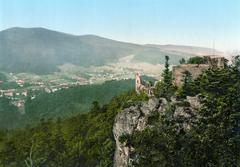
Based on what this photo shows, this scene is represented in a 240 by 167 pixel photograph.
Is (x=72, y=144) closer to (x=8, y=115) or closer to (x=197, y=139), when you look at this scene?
(x=197, y=139)

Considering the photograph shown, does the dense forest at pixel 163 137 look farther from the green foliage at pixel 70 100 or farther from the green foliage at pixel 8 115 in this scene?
the green foliage at pixel 70 100

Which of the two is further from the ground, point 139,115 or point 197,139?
point 139,115

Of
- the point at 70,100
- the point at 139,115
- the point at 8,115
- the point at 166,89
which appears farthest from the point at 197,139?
the point at 8,115

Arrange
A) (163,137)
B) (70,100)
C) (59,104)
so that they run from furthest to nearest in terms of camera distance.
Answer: (70,100) → (59,104) → (163,137)

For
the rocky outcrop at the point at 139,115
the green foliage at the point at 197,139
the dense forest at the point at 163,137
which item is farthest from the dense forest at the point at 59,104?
the green foliage at the point at 197,139

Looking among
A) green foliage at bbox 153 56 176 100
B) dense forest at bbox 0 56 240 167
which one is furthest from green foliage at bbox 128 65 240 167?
green foliage at bbox 153 56 176 100

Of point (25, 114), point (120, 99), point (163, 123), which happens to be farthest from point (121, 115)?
point (25, 114)

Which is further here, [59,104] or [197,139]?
[59,104]
